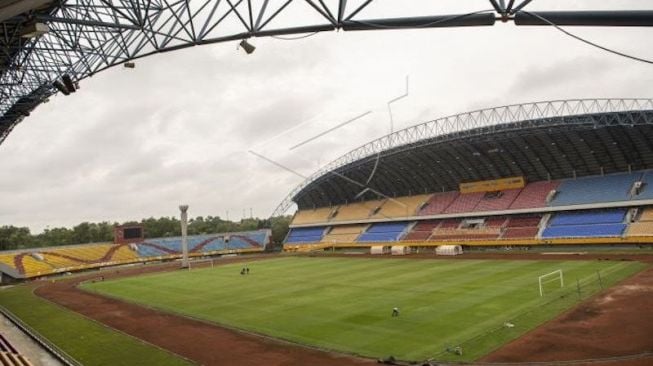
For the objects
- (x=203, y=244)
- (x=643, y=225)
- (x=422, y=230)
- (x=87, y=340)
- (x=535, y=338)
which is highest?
(x=422, y=230)

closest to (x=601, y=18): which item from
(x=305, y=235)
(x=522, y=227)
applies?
(x=522, y=227)

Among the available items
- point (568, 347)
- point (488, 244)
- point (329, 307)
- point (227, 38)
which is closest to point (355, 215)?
point (488, 244)

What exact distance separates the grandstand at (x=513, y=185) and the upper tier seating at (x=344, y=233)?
254 millimetres

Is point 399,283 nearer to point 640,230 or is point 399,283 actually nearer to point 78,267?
point 640,230

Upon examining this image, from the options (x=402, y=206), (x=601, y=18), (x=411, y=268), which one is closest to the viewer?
(x=601, y=18)

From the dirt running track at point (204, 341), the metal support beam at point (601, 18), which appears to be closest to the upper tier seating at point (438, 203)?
the dirt running track at point (204, 341)

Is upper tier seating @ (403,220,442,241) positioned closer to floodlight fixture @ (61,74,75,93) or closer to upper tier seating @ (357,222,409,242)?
upper tier seating @ (357,222,409,242)

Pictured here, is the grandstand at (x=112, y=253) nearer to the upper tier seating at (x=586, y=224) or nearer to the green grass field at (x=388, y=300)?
the green grass field at (x=388, y=300)

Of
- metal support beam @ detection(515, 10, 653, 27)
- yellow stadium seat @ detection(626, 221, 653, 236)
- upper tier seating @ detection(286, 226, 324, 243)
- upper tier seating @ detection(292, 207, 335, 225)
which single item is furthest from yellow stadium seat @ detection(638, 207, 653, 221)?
metal support beam @ detection(515, 10, 653, 27)

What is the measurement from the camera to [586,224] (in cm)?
5609

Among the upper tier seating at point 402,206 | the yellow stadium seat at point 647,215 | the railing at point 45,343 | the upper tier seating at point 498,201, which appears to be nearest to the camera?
the railing at point 45,343

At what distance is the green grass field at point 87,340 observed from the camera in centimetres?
2166

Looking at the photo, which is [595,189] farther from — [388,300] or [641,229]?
[388,300]

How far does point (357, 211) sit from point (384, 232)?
1001 centimetres
